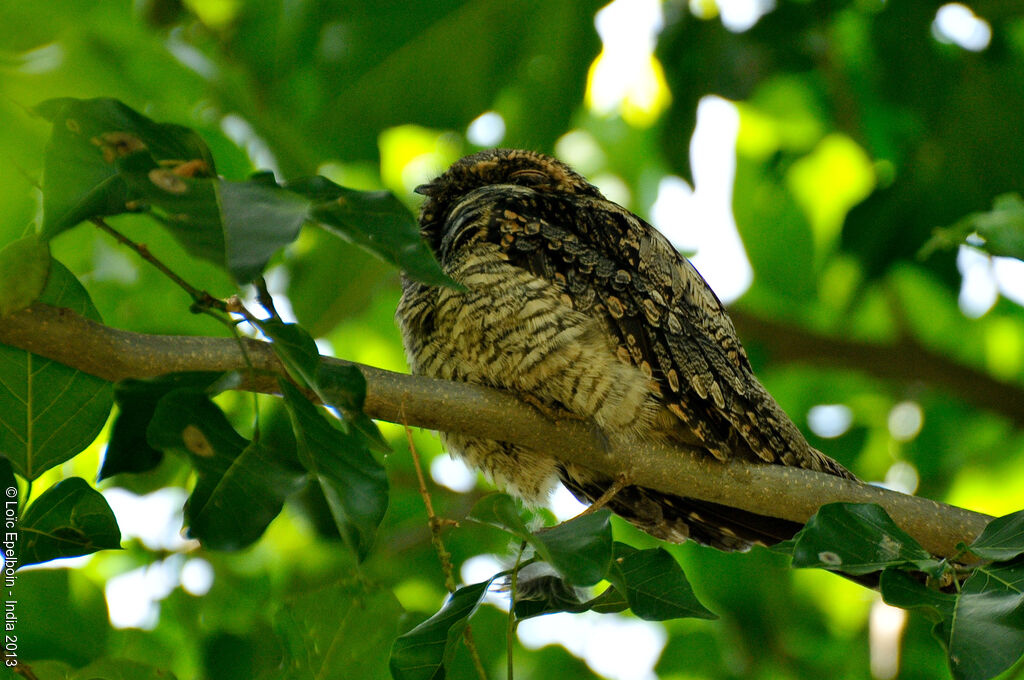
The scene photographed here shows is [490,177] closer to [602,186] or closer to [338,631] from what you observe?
[338,631]

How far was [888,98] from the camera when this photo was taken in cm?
293

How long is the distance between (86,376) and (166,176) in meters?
0.52

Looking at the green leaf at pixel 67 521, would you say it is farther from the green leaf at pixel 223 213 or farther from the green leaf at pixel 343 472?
the green leaf at pixel 223 213

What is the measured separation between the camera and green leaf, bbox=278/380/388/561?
3.12 feet

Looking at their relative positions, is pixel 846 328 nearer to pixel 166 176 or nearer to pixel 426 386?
pixel 426 386

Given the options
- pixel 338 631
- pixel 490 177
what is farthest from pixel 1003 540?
pixel 490 177

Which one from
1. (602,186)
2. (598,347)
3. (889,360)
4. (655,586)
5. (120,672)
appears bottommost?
(120,672)

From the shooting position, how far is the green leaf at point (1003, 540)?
1142 mm

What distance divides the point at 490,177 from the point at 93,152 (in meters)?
1.60

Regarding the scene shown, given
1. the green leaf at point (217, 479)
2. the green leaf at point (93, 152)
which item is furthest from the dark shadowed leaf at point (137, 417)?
the green leaf at point (93, 152)

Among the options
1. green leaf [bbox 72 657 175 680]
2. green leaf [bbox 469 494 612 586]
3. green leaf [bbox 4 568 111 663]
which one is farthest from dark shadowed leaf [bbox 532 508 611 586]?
green leaf [bbox 4 568 111 663]

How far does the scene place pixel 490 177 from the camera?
8.01ft

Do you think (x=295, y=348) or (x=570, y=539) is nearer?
(x=295, y=348)

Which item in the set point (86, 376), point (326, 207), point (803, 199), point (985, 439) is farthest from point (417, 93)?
point (985, 439)
